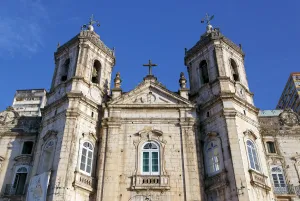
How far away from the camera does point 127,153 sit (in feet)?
70.6

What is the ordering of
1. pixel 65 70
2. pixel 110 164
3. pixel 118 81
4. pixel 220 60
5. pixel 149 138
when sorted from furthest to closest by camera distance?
pixel 65 70, pixel 118 81, pixel 220 60, pixel 149 138, pixel 110 164

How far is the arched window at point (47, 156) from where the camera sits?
829 inches

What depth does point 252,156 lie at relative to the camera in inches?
838

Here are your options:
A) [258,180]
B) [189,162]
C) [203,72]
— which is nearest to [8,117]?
[189,162]

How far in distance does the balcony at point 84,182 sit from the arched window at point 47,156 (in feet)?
7.22

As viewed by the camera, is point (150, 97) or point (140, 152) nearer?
point (140, 152)

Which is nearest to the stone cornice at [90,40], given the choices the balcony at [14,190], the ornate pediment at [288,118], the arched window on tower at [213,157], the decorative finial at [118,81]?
the decorative finial at [118,81]

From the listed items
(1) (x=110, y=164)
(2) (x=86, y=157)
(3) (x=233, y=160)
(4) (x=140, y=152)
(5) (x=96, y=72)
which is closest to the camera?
(3) (x=233, y=160)

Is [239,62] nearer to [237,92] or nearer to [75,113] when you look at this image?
[237,92]

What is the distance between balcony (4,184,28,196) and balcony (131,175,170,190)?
7899 mm

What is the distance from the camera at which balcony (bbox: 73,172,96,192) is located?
1955 centimetres

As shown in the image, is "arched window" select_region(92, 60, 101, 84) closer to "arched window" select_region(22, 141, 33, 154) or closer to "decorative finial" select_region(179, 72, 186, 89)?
"decorative finial" select_region(179, 72, 186, 89)

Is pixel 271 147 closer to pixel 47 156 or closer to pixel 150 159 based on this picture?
pixel 150 159

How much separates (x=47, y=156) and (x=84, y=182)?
348 centimetres
